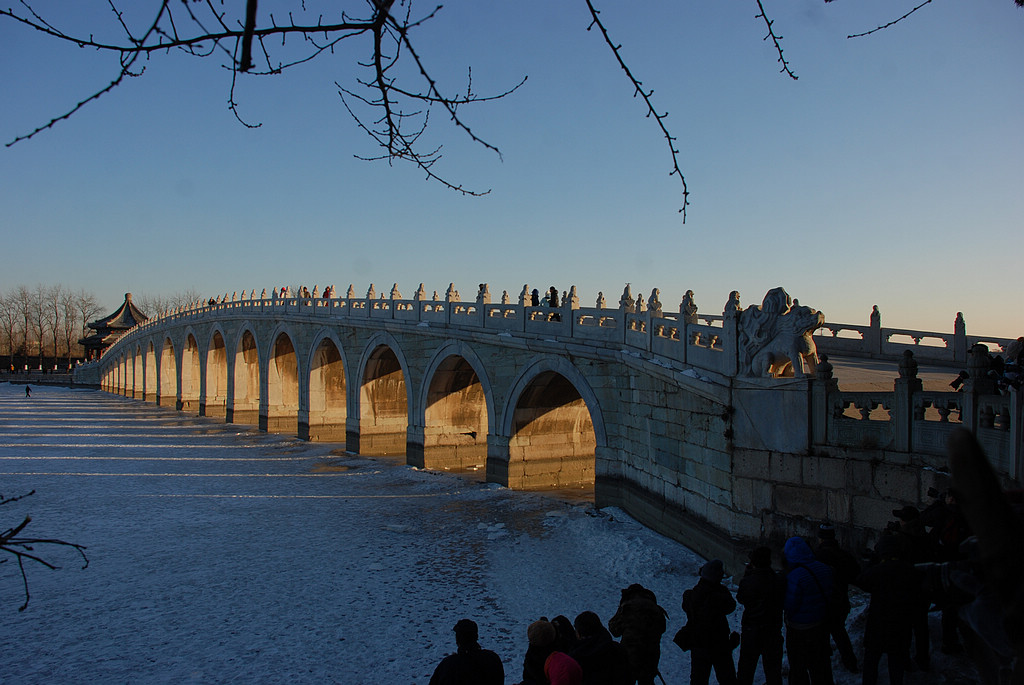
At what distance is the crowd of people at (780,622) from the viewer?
424 centimetres

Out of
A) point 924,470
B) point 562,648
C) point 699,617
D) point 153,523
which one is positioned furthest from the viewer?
point 153,523

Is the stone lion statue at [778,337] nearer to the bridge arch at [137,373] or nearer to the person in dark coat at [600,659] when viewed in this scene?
the person in dark coat at [600,659]

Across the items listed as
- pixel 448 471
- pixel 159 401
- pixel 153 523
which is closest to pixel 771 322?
pixel 153 523

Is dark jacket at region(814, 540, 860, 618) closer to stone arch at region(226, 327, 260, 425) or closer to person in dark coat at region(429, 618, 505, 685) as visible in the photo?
person in dark coat at region(429, 618, 505, 685)

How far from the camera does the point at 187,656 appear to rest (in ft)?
23.9

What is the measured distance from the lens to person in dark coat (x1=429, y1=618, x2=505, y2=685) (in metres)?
4.18

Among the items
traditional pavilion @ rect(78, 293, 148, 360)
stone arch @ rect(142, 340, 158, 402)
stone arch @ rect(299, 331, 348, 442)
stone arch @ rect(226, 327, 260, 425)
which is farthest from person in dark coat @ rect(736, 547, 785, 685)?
traditional pavilion @ rect(78, 293, 148, 360)

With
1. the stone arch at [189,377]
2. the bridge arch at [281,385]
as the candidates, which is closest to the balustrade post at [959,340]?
the bridge arch at [281,385]

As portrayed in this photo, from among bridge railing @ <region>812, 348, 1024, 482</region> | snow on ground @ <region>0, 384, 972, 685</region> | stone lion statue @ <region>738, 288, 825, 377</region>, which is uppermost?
stone lion statue @ <region>738, 288, 825, 377</region>

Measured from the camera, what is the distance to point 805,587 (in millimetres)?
4719

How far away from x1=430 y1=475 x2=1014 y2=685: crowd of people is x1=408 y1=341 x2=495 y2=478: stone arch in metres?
14.4

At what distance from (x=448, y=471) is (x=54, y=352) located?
81.9 meters

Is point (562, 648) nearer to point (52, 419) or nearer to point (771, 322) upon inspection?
point (771, 322)

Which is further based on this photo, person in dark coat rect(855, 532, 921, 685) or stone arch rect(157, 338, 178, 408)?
stone arch rect(157, 338, 178, 408)
